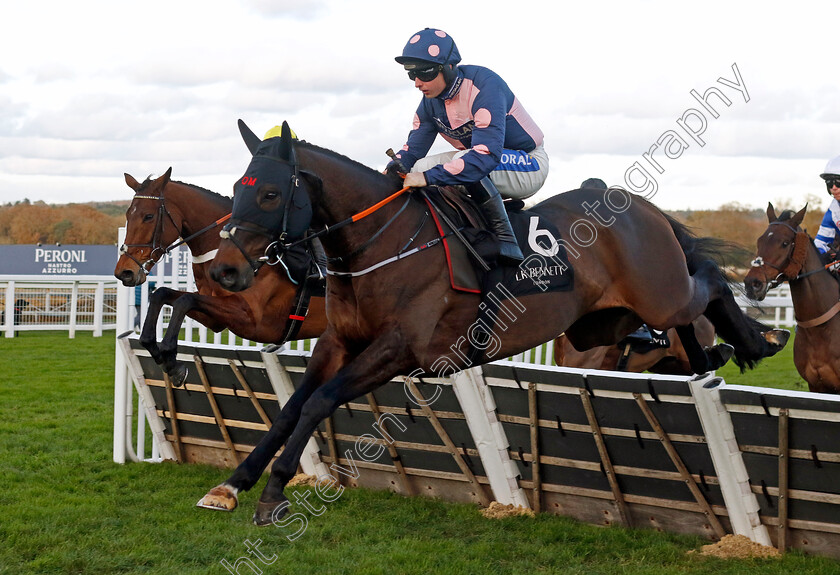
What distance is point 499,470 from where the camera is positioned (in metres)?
5.48

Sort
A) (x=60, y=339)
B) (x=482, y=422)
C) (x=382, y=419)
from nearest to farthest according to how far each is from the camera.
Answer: (x=482, y=422), (x=382, y=419), (x=60, y=339)

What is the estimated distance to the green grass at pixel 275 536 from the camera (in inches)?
182

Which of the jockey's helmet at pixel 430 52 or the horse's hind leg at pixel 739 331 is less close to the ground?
the jockey's helmet at pixel 430 52

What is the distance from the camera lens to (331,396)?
146 inches

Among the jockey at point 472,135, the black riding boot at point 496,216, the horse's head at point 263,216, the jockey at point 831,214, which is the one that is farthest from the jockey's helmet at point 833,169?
the horse's head at point 263,216

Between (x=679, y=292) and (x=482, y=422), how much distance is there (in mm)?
1334

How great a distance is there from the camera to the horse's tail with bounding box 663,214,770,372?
530cm

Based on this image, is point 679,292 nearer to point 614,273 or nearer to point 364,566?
point 614,273

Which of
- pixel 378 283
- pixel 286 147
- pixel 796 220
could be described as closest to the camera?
pixel 286 147

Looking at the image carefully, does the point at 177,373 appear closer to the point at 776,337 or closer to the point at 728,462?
the point at 728,462

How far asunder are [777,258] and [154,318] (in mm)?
4412

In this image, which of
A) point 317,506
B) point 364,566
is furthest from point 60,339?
point 364,566

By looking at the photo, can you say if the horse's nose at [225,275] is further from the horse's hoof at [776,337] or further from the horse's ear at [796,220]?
the horse's ear at [796,220]

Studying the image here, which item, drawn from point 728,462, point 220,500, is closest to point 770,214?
point 728,462
